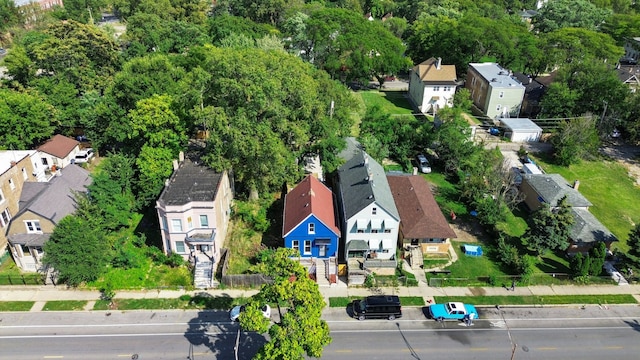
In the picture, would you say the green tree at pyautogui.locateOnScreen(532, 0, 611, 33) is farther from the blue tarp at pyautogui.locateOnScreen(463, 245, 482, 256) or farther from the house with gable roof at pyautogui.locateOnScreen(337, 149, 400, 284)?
the house with gable roof at pyautogui.locateOnScreen(337, 149, 400, 284)

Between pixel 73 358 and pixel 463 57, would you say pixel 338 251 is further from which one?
pixel 463 57

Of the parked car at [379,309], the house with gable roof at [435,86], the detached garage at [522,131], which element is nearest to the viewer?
the parked car at [379,309]

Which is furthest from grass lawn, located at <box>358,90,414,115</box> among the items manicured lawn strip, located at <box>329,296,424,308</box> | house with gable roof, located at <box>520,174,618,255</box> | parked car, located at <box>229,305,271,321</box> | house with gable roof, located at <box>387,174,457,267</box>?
parked car, located at <box>229,305,271,321</box>

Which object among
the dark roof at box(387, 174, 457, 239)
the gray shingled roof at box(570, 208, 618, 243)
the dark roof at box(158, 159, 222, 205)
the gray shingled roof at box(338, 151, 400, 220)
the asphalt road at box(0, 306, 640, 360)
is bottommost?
the asphalt road at box(0, 306, 640, 360)

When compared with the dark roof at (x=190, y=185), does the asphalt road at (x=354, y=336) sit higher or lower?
lower

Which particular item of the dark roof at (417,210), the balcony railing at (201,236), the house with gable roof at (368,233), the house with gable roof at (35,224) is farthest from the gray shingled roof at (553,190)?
the house with gable roof at (35,224)

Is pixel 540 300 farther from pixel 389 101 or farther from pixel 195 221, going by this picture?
pixel 389 101

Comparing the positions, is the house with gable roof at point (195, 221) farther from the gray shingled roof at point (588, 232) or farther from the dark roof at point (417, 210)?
the gray shingled roof at point (588, 232)
